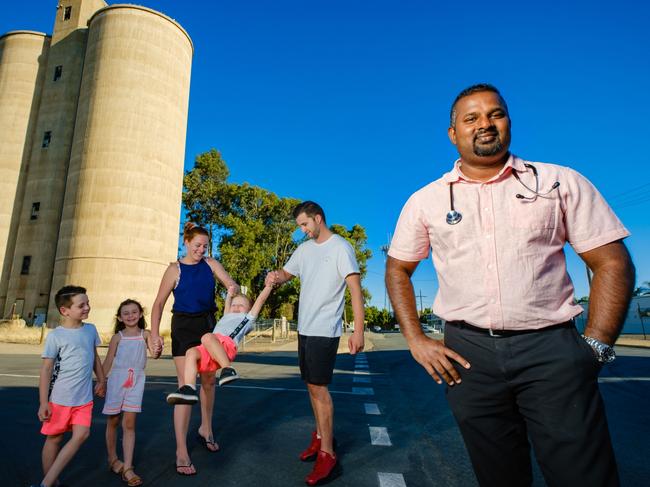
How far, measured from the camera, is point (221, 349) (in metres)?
3.45

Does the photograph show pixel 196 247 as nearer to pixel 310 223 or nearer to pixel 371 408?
pixel 310 223

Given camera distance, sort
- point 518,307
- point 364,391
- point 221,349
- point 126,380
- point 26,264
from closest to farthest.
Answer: point 518,307 → point 126,380 → point 221,349 → point 364,391 → point 26,264

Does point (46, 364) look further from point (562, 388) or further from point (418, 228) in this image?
point (562, 388)

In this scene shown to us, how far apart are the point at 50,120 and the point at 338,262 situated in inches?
1471

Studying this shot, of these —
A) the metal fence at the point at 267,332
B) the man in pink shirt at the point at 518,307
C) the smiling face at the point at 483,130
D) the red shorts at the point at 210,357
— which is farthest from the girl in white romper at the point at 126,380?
the metal fence at the point at 267,332

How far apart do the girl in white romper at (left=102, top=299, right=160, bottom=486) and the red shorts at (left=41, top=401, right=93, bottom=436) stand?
25cm

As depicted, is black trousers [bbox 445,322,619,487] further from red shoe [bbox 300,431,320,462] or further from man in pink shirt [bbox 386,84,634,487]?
red shoe [bbox 300,431,320,462]

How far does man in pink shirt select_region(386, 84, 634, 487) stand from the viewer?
5.16 feet

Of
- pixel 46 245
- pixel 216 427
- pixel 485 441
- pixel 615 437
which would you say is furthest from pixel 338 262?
pixel 46 245

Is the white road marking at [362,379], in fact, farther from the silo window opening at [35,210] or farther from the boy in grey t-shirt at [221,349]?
the silo window opening at [35,210]

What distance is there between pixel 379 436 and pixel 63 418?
9.22ft

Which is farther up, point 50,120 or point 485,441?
point 50,120

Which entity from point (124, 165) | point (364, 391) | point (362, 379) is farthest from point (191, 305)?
point (124, 165)

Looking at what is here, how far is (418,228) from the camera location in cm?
205
